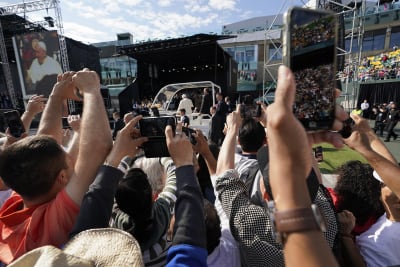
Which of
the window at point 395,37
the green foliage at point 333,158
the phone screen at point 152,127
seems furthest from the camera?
the window at point 395,37

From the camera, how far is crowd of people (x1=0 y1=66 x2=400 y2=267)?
0.64 meters

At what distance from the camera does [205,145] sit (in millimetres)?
1757

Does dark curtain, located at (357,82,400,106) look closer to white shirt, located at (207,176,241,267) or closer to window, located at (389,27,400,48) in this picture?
window, located at (389,27,400,48)

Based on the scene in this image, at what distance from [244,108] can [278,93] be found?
123 centimetres

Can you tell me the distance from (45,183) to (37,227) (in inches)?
7.2

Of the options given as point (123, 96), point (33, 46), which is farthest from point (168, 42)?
point (33, 46)

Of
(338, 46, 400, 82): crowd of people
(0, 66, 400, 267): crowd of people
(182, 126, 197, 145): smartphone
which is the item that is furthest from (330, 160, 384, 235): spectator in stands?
(338, 46, 400, 82): crowd of people

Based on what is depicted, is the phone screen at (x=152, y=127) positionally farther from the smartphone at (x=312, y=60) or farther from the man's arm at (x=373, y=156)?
the man's arm at (x=373, y=156)

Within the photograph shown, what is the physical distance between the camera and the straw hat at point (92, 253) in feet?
2.19

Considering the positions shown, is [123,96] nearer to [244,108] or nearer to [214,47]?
[214,47]

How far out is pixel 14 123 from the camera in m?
1.95

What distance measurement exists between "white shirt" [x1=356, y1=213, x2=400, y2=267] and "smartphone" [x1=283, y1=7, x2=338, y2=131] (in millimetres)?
914

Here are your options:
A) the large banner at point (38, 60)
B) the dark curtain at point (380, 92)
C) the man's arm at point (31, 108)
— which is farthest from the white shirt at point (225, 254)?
the dark curtain at point (380, 92)

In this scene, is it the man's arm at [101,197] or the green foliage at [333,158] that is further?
the green foliage at [333,158]
